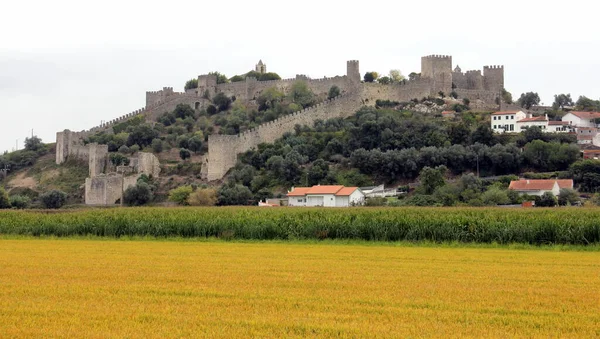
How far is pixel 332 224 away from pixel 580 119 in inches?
1753

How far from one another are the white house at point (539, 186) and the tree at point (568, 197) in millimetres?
897

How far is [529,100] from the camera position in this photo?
73125 mm

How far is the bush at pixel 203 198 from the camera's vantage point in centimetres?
4728

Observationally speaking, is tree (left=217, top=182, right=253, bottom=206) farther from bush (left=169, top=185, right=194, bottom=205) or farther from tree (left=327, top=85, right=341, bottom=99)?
tree (left=327, top=85, right=341, bottom=99)

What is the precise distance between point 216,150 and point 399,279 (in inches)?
1698

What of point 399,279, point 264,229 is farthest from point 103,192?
point 399,279

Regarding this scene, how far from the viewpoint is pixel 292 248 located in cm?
1991

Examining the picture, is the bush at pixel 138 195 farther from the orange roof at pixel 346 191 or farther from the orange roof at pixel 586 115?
the orange roof at pixel 586 115

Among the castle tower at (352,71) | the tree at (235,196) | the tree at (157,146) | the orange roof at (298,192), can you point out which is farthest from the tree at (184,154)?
the castle tower at (352,71)

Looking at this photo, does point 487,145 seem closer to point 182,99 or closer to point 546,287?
point 182,99

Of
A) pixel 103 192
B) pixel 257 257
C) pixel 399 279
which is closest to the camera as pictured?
pixel 399 279

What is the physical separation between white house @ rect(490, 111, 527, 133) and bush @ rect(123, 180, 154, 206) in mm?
26285

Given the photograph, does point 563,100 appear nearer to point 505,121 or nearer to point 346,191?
point 505,121

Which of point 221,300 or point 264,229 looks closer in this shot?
point 221,300
